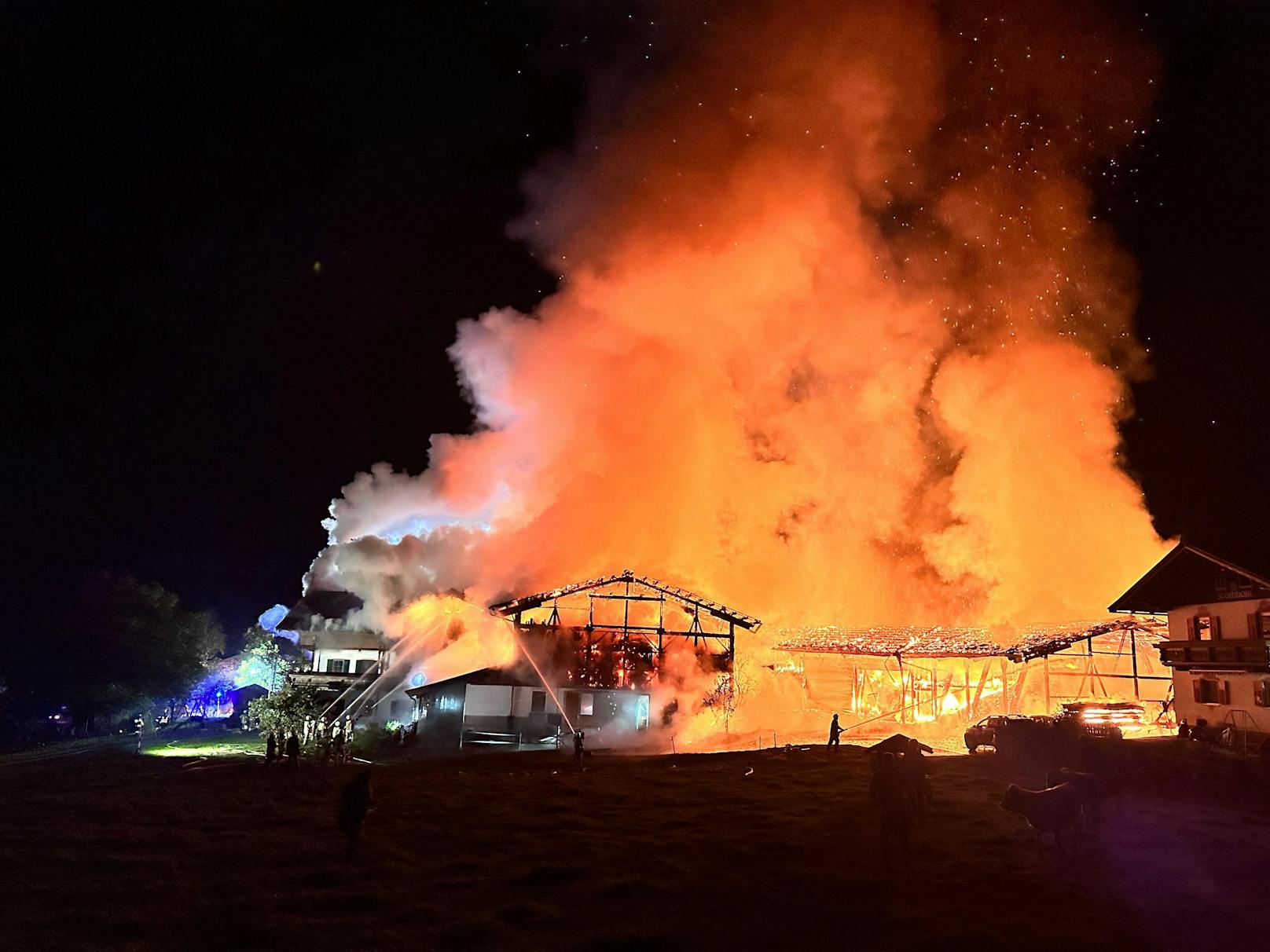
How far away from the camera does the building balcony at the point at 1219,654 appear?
79.7 feet

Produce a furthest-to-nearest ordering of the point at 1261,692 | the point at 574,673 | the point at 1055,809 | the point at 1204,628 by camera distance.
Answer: the point at 574,673 < the point at 1204,628 < the point at 1261,692 < the point at 1055,809

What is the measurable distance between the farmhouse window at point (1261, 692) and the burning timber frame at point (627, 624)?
56.6ft

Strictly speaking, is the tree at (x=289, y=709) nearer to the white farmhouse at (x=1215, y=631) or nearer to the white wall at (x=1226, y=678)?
the white farmhouse at (x=1215, y=631)

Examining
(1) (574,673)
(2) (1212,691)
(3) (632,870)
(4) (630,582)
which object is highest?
(4) (630,582)

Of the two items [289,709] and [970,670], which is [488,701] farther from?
[970,670]

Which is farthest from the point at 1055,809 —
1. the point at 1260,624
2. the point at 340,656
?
the point at 340,656

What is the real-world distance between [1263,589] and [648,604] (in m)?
23.6

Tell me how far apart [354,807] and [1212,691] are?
27.1 meters

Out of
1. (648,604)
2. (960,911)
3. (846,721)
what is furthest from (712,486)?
(960,911)

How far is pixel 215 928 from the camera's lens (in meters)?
9.27

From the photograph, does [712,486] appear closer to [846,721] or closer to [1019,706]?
[846,721]

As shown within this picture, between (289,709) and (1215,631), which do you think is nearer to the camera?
(1215,631)

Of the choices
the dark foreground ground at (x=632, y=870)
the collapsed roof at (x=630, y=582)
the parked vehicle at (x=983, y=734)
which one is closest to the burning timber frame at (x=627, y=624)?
the collapsed roof at (x=630, y=582)

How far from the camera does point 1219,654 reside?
A: 26.0m
